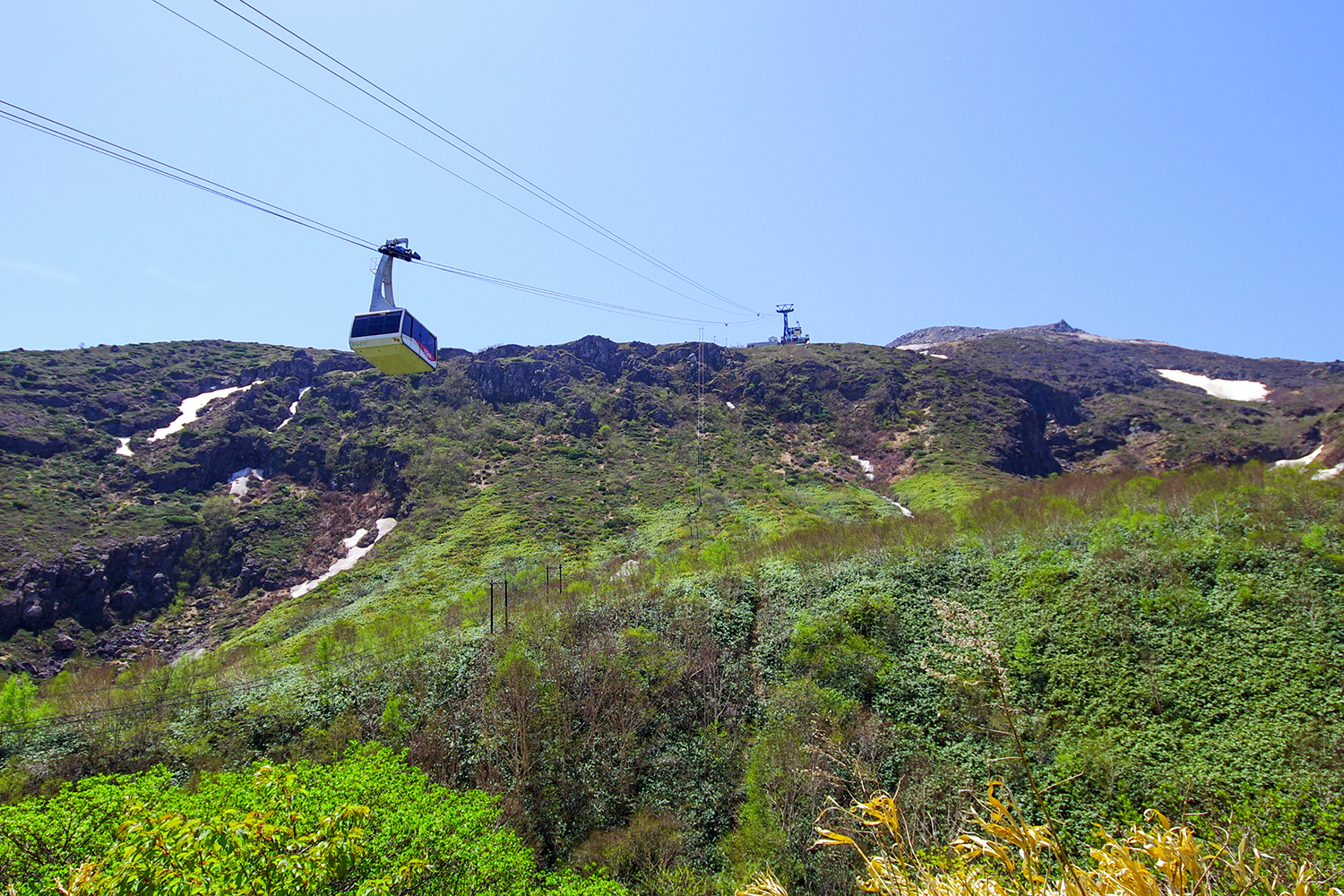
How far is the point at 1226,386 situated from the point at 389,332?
4638 inches

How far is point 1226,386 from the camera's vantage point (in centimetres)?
9844

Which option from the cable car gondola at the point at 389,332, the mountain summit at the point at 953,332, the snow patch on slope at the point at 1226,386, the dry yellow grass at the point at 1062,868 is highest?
the mountain summit at the point at 953,332

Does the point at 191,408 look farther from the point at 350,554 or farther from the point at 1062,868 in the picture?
the point at 1062,868

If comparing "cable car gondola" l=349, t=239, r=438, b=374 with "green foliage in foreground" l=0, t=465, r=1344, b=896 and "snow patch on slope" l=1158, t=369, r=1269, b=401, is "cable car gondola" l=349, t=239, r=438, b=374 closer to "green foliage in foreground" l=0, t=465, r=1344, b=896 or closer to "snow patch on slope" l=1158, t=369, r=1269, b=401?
"green foliage in foreground" l=0, t=465, r=1344, b=896

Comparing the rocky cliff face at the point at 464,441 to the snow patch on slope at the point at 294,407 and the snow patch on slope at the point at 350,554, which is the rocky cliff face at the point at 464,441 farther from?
the snow patch on slope at the point at 350,554

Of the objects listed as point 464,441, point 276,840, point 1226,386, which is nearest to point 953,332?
point 1226,386

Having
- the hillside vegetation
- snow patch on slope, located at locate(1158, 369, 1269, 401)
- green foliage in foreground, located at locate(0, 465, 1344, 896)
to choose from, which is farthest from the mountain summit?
green foliage in foreground, located at locate(0, 465, 1344, 896)

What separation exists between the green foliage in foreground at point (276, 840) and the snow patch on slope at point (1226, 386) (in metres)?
106

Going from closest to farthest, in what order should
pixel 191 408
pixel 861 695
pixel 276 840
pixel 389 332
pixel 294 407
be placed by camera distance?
pixel 276 840 < pixel 389 332 < pixel 861 695 < pixel 191 408 < pixel 294 407

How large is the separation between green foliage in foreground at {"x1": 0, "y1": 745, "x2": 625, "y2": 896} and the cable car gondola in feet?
35.5

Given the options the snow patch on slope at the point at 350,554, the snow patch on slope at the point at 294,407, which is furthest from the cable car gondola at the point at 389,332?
the snow patch on slope at the point at 294,407

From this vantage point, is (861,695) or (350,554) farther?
(350,554)

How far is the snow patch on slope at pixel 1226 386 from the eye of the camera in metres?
92.1

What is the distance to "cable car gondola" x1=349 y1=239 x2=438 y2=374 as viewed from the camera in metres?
19.5
